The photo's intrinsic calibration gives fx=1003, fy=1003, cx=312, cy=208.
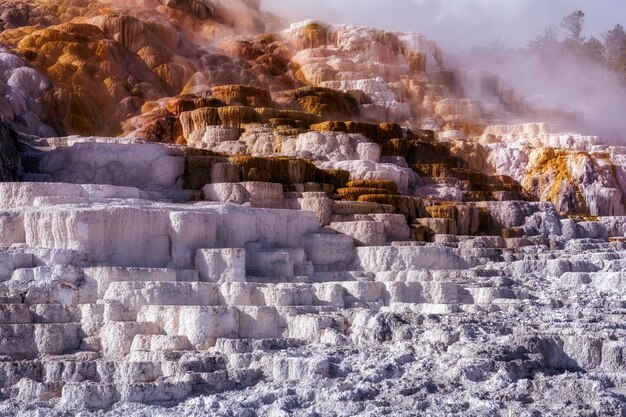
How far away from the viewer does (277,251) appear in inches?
476

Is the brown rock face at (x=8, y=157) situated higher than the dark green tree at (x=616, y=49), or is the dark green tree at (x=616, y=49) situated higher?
the dark green tree at (x=616, y=49)

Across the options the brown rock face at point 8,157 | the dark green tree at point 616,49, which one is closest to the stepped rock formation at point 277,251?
the brown rock face at point 8,157

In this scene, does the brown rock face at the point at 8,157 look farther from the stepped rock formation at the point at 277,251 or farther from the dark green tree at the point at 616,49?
the dark green tree at the point at 616,49

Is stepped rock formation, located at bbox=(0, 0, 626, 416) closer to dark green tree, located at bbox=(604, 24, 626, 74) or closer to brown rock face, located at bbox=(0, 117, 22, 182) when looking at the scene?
brown rock face, located at bbox=(0, 117, 22, 182)

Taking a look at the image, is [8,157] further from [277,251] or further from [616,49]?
[616,49]

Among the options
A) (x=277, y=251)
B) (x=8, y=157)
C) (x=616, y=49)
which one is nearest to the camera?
(x=277, y=251)

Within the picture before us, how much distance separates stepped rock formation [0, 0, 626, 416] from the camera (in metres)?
7.16

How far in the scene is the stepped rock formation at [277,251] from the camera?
716 centimetres

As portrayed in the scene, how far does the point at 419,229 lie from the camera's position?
1499cm

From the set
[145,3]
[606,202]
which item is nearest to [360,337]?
[606,202]

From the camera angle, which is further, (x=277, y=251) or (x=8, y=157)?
(x=8, y=157)

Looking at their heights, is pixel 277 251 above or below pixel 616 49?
below

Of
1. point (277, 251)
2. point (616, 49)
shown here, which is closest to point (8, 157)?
point (277, 251)

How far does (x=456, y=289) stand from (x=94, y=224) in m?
4.00
